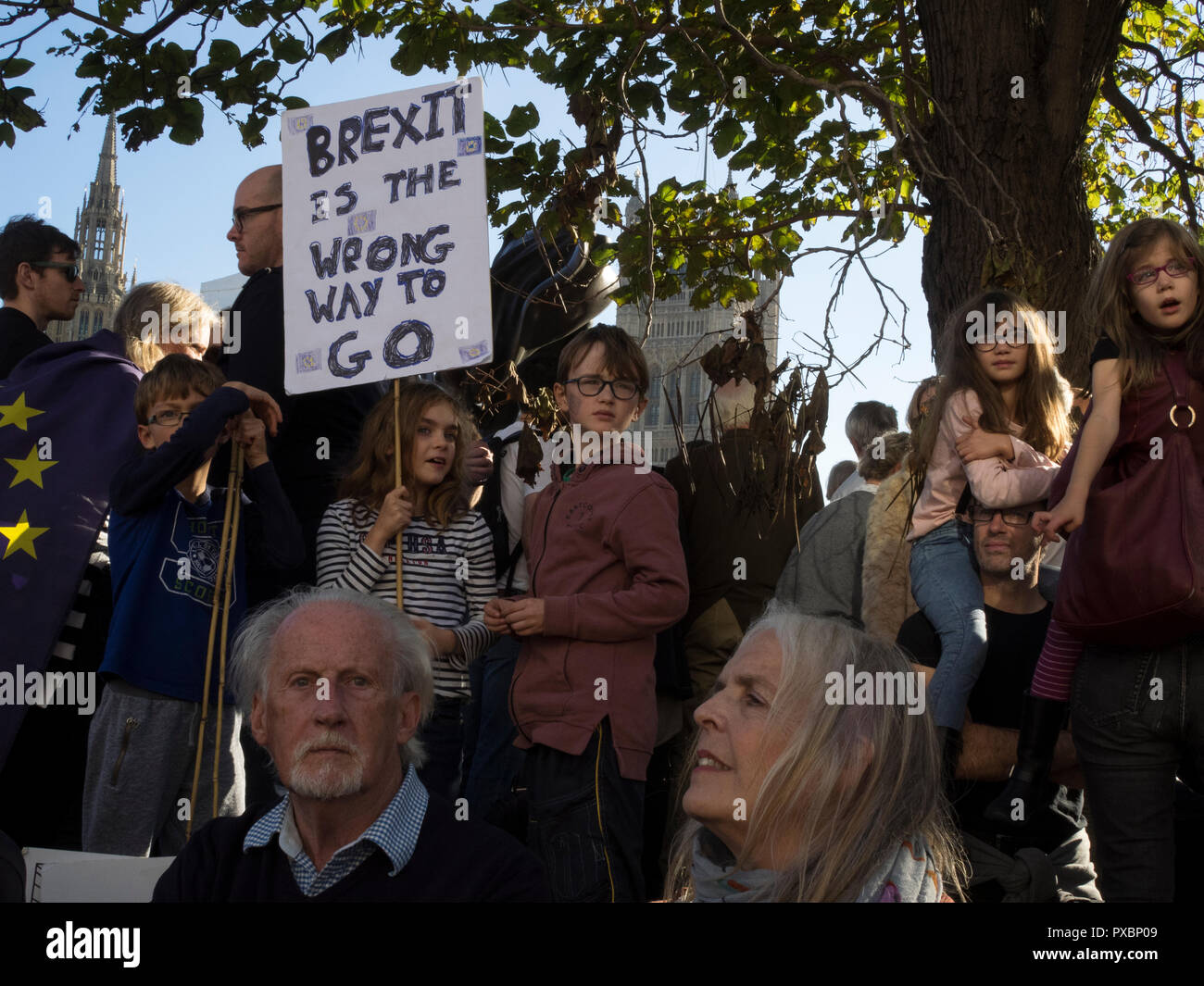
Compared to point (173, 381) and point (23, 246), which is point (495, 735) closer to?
point (173, 381)

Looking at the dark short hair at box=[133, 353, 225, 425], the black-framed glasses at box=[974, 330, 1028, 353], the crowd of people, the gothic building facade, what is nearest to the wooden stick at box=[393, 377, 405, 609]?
the crowd of people

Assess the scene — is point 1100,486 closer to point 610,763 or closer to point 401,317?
point 610,763

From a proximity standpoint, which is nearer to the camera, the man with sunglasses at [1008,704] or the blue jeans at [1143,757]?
the blue jeans at [1143,757]

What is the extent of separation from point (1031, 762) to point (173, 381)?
9.27ft

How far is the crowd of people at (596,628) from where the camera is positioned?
9.84 feet

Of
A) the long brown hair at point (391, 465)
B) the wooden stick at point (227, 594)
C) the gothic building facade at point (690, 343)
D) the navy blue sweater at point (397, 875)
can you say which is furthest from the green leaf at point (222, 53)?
the navy blue sweater at point (397, 875)

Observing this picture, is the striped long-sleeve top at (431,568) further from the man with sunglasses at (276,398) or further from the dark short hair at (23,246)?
the dark short hair at (23,246)

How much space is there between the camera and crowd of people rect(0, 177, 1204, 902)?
9.84ft

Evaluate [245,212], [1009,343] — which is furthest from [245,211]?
[1009,343]

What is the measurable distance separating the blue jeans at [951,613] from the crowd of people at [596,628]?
12 mm

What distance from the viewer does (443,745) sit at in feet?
14.6

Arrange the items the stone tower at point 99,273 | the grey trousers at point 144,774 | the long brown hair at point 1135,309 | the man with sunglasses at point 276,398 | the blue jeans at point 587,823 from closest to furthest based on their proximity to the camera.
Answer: the long brown hair at point 1135,309, the blue jeans at point 587,823, the grey trousers at point 144,774, the man with sunglasses at point 276,398, the stone tower at point 99,273

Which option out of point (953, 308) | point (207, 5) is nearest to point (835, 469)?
point (953, 308)

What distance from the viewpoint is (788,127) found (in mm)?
7129
